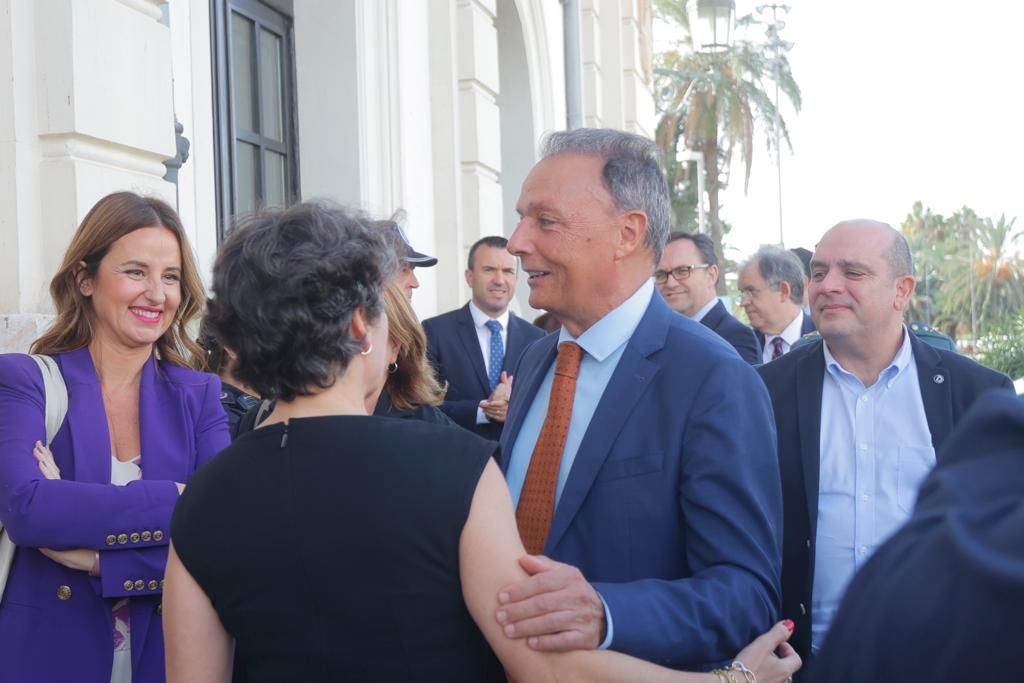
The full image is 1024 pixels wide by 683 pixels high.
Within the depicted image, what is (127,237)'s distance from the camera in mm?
3072

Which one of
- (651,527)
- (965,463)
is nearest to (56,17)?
(651,527)

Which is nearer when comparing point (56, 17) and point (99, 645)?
point (99, 645)

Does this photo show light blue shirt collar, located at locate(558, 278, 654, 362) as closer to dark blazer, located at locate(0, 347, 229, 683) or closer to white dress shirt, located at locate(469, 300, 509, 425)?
dark blazer, located at locate(0, 347, 229, 683)

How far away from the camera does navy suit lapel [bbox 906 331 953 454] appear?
3279 mm

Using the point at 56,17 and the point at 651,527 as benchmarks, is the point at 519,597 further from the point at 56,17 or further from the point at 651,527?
the point at 56,17

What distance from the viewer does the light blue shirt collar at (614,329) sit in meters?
2.46

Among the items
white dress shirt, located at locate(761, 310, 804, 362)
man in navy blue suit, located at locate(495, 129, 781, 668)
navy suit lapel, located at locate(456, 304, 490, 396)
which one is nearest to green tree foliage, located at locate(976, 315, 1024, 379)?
white dress shirt, located at locate(761, 310, 804, 362)

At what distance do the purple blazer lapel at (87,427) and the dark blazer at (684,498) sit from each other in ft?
4.33

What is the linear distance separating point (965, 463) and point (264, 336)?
1255mm

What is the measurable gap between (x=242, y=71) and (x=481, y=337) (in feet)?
7.33

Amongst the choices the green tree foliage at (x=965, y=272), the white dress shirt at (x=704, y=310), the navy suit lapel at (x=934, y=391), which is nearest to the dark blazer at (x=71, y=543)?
the navy suit lapel at (x=934, y=391)

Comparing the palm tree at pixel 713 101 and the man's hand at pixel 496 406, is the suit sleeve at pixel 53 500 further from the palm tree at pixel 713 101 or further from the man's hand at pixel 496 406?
the palm tree at pixel 713 101

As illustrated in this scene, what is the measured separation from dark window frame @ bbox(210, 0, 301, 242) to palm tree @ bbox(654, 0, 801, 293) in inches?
958

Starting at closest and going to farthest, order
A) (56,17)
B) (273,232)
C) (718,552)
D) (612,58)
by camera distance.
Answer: (273,232) → (718,552) → (56,17) → (612,58)
